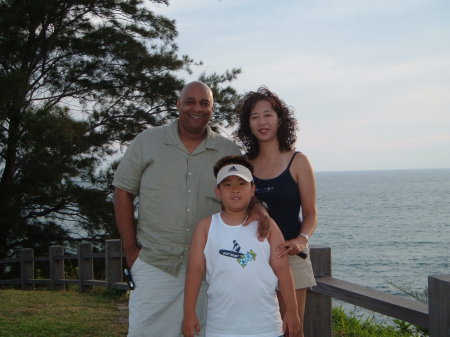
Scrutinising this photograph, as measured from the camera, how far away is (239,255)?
106 inches

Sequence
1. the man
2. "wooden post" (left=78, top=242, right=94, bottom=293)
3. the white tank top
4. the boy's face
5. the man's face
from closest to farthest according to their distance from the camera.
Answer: the white tank top
the boy's face
the man
the man's face
"wooden post" (left=78, top=242, right=94, bottom=293)

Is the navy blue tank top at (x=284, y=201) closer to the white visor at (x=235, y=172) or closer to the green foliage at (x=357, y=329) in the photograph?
the white visor at (x=235, y=172)

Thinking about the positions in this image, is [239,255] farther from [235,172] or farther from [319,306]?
[319,306]

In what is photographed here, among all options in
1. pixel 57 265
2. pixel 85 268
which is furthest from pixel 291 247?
pixel 57 265

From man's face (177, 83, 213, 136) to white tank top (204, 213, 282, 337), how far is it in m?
0.71

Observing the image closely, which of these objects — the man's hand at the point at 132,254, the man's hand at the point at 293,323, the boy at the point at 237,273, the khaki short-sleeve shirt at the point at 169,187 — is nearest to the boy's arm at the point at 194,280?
the boy at the point at 237,273

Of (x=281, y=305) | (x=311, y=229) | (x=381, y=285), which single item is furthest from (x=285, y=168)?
(x=381, y=285)

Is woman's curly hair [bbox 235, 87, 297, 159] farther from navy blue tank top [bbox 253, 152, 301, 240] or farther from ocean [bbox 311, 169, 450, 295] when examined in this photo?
ocean [bbox 311, 169, 450, 295]

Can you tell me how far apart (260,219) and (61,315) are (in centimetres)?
421

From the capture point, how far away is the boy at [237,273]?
2.65 m

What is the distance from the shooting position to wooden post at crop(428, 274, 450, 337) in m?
2.43

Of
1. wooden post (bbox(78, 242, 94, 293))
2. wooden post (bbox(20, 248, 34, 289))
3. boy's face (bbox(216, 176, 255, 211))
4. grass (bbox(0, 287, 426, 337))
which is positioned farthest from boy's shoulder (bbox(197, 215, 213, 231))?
wooden post (bbox(20, 248, 34, 289))

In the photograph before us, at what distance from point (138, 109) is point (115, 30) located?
1610 millimetres

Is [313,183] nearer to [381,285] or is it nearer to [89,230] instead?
[89,230]
